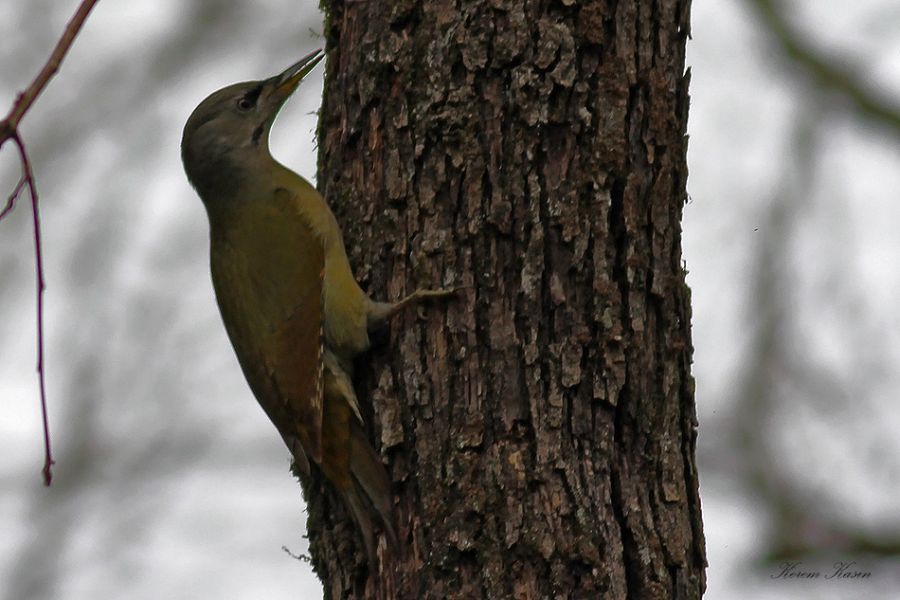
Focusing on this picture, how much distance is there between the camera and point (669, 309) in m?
3.41

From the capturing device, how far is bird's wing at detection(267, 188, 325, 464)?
376 centimetres

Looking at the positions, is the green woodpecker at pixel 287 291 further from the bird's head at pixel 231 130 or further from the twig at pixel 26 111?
the twig at pixel 26 111

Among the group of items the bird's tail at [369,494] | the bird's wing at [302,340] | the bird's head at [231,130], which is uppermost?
the bird's head at [231,130]

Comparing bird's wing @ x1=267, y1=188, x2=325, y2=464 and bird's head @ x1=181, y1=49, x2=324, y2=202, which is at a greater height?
bird's head @ x1=181, y1=49, x2=324, y2=202

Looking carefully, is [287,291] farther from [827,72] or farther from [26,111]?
[827,72]

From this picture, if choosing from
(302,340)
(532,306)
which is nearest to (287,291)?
(302,340)

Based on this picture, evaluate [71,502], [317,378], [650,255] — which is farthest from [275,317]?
[71,502]

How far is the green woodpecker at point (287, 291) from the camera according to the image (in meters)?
3.56

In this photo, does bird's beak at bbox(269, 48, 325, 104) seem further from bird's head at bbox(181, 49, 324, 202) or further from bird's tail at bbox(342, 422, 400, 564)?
bird's tail at bbox(342, 422, 400, 564)

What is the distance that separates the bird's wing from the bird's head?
615 mm

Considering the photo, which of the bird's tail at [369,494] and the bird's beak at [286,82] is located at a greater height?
the bird's beak at [286,82]

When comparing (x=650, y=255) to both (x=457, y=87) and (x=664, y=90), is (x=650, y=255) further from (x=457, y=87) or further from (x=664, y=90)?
(x=457, y=87)

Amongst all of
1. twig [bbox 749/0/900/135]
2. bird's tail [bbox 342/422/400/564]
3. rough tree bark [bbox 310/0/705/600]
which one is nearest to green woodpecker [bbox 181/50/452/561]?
bird's tail [bbox 342/422/400/564]

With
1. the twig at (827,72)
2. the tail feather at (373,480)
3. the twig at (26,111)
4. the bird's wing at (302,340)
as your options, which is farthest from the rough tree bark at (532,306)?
the twig at (827,72)
